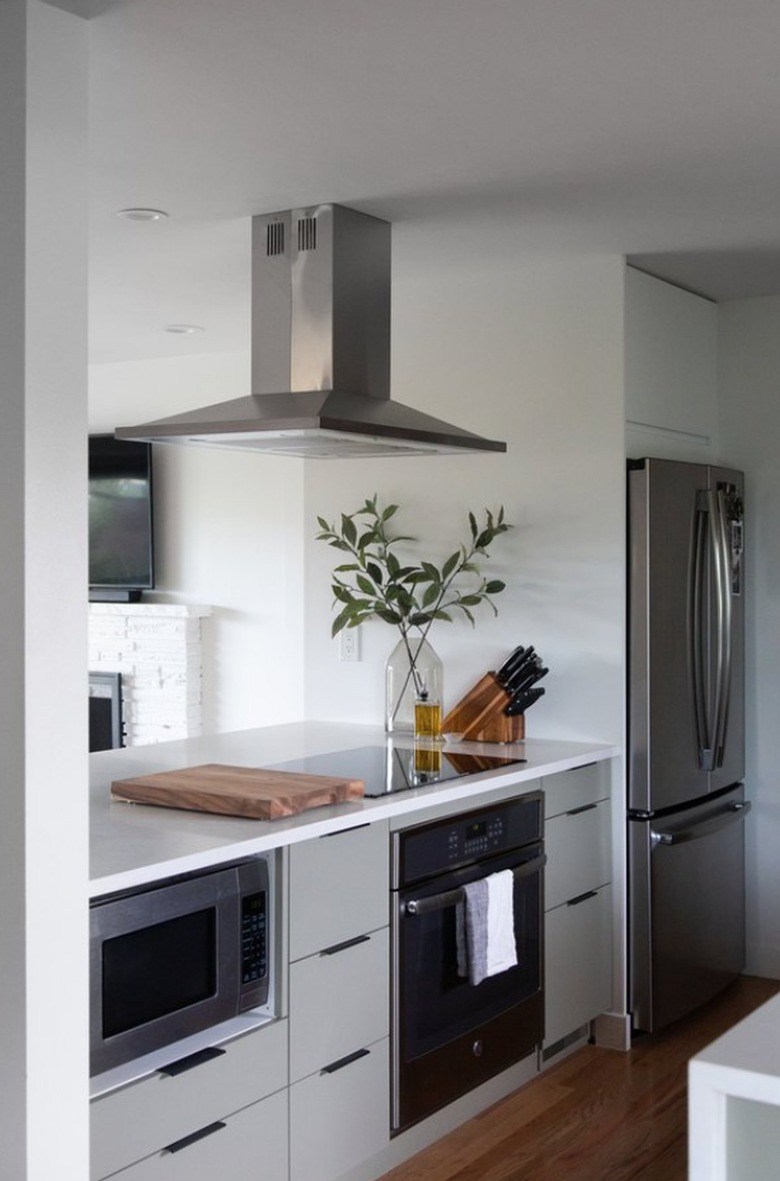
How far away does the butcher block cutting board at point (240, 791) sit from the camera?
2895mm

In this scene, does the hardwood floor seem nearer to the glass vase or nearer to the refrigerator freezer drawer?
the refrigerator freezer drawer

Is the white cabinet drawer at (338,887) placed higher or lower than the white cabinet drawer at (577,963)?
higher

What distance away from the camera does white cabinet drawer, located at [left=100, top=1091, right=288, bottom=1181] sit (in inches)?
97.1

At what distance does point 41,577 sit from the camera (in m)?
2.21

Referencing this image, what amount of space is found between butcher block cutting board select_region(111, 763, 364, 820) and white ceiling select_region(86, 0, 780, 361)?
1.43 meters

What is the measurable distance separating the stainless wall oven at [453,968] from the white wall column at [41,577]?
1.06 m

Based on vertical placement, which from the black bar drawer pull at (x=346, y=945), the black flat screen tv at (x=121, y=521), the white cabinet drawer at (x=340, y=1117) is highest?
the black flat screen tv at (x=121, y=521)

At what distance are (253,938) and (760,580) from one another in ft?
8.70

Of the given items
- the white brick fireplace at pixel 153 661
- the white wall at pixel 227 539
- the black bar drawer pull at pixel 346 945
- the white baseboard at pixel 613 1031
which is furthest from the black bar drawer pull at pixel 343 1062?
the white brick fireplace at pixel 153 661

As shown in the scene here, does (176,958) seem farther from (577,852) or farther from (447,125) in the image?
(447,125)

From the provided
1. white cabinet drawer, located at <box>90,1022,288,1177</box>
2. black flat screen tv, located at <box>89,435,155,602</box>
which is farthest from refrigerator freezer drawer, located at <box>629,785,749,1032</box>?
black flat screen tv, located at <box>89,435,155,602</box>

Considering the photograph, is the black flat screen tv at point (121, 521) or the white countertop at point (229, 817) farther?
the black flat screen tv at point (121, 521)

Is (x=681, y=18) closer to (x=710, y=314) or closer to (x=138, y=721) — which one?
(x=710, y=314)

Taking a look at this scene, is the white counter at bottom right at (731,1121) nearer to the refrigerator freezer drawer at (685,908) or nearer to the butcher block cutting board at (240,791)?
the butcher block cutting board at (240,791)
